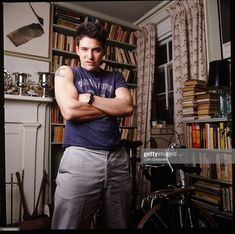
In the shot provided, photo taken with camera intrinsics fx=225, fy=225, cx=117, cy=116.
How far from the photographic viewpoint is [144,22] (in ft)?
4.56

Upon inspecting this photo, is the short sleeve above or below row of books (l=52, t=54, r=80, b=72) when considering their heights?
below

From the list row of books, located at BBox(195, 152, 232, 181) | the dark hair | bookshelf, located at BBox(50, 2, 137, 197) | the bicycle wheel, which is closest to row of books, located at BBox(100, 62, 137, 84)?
bookshelf, located at BBox(50, 2, 137, 197)

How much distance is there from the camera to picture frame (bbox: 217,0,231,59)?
3.94 ft

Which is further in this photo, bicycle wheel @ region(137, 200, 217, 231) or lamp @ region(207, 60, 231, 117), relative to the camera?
lamp @ region(207, 60, 231, 117)

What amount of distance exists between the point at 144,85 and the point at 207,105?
0.36 meters

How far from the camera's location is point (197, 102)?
126 centimetres

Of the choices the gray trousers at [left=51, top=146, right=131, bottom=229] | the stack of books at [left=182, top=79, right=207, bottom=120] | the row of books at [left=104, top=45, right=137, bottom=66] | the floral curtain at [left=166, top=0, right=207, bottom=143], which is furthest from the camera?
the floral curtain at [left=166, top=0, right=207, bottom=143]

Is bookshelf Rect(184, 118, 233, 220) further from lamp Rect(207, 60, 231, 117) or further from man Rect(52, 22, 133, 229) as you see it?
man Rect(52, 22, 133, 229)

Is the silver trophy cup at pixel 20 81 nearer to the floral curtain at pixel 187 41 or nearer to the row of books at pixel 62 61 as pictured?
the row of books at pixel 62 61

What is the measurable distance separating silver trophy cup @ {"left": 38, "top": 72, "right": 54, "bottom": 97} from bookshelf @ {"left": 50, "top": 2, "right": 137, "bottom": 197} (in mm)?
43

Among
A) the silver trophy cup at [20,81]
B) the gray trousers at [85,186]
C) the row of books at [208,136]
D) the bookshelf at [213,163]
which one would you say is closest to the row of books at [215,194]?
the bookshelf at [213,163]

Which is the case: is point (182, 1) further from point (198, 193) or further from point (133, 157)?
point (198, 193)

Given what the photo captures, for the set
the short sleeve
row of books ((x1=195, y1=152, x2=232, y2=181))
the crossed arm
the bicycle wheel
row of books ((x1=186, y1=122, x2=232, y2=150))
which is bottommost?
the bicycle wheel

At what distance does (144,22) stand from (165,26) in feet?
0.60
